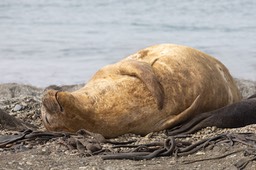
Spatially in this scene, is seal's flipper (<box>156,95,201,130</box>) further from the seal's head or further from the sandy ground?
the seal's head

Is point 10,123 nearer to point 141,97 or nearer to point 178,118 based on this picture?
point 141,97

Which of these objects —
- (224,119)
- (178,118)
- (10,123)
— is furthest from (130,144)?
(10,123)

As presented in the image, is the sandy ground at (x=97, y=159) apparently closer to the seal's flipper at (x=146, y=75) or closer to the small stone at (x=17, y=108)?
the seal's flipper at (x=146, y=75)

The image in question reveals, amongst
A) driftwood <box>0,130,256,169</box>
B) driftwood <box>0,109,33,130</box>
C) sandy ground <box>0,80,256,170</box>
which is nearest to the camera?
sandy ground <box>0,80,256,170</box>

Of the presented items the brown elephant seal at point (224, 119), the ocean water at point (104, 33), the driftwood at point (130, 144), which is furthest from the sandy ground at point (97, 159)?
the ocean water at point (104, 33)

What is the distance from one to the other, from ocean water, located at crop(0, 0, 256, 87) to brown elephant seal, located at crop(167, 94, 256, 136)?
14.6ft

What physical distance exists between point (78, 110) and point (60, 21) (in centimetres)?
1436

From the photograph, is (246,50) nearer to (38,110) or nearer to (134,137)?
(38,110)

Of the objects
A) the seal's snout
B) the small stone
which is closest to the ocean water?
the small stone

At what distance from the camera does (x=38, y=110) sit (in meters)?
7.54

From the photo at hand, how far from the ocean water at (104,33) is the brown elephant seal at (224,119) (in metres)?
4.46

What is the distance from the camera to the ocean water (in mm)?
11859

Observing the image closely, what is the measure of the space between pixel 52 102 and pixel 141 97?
0.85 m

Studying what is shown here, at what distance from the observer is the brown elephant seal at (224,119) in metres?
6.28
